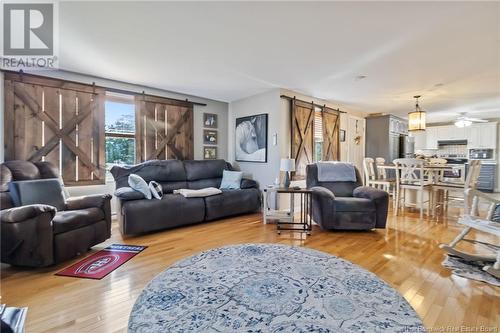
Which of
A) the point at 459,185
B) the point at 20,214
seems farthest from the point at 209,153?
the point at 459,185

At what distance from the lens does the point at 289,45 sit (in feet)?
9.28

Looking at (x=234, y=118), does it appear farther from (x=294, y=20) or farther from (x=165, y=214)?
(x=294, y=20)

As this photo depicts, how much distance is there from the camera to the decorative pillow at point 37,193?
2670 millimetres

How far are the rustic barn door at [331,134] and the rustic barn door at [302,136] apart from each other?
0.54 meters

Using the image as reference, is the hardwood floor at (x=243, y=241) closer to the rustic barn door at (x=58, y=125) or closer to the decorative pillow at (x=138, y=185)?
the decorative pillow at (x=138, y=185)

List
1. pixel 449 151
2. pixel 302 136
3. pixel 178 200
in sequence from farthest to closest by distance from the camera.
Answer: pixel 449 151 → pixel 302 136 → pixel 178 200

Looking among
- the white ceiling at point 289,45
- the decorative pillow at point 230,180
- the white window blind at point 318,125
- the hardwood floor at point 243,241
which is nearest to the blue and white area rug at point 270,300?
the hardwood floor at point 243,241

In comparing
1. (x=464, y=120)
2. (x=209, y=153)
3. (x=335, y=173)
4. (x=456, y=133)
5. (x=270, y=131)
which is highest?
(x=464, y=120)

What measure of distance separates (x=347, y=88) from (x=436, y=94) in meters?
1.87

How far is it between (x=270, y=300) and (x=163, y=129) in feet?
13.9

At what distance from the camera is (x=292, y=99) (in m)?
4.85

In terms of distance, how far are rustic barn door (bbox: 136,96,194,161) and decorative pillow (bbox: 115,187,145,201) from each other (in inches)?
44.5

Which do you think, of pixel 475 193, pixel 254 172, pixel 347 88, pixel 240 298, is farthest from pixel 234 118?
pixel 240 298

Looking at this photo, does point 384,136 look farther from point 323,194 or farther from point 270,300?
point 270,300
